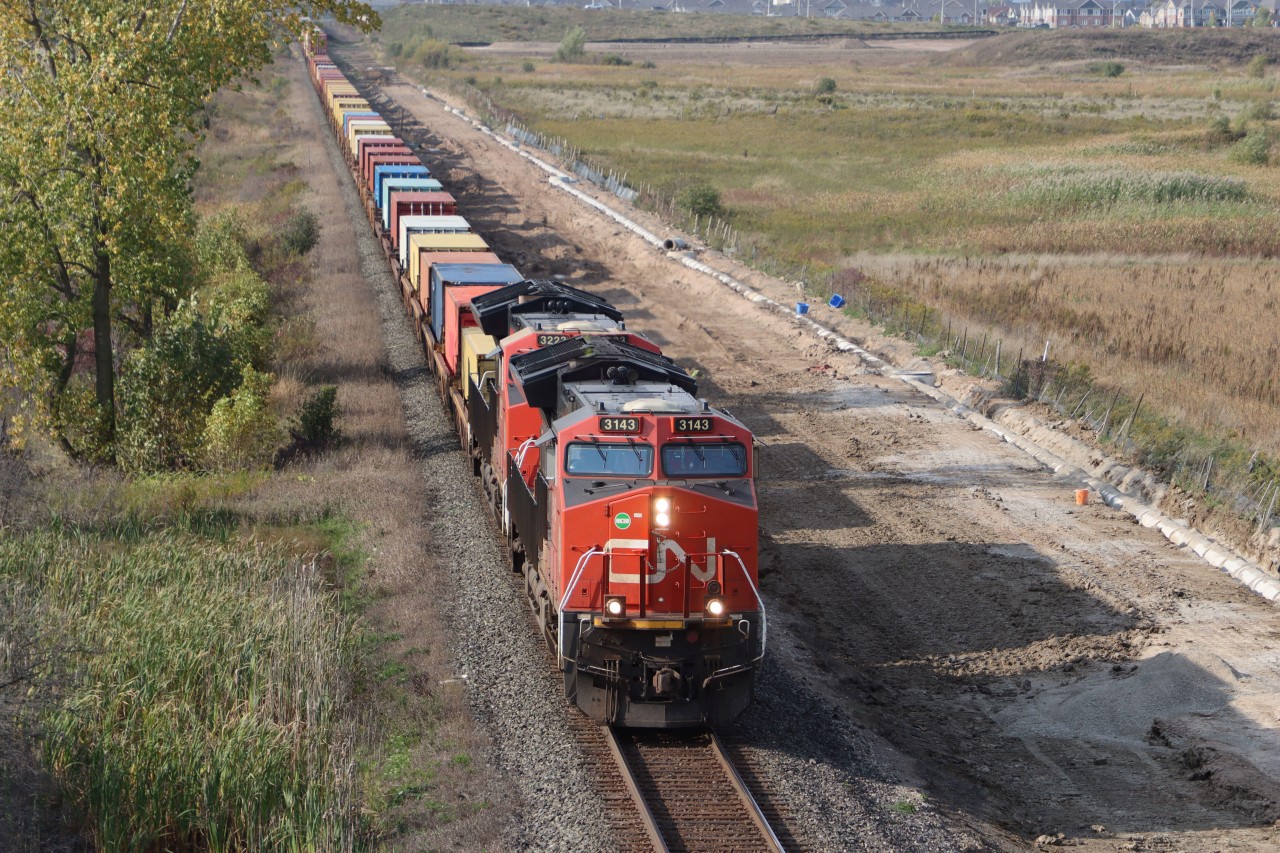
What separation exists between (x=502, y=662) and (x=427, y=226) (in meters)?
24.1

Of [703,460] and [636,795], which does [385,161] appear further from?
[636,795]

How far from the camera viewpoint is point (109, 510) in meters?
22.8

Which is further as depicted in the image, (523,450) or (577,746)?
(523,450)

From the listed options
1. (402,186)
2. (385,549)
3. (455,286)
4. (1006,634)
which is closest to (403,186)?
(402,186)

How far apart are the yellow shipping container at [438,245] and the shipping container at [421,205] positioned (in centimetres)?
491

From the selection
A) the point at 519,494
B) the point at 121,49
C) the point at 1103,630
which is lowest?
the point at 1103,630

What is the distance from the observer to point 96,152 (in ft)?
82.3

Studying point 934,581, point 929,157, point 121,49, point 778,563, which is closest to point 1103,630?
point 934,581

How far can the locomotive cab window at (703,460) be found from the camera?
594 inches

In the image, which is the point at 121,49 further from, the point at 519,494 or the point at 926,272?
the point at 926,272

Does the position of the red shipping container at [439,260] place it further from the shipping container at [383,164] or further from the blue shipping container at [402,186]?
the shipping container at [383,164]

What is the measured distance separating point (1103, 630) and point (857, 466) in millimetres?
8661

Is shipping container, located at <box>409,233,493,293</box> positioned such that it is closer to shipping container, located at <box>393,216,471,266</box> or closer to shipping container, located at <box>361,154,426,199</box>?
shipping container, located at <box>393,216,471,266</box>

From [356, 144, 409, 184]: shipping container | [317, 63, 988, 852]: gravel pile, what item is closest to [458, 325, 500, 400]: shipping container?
[317, 63, 988, 852]: gravel pile
